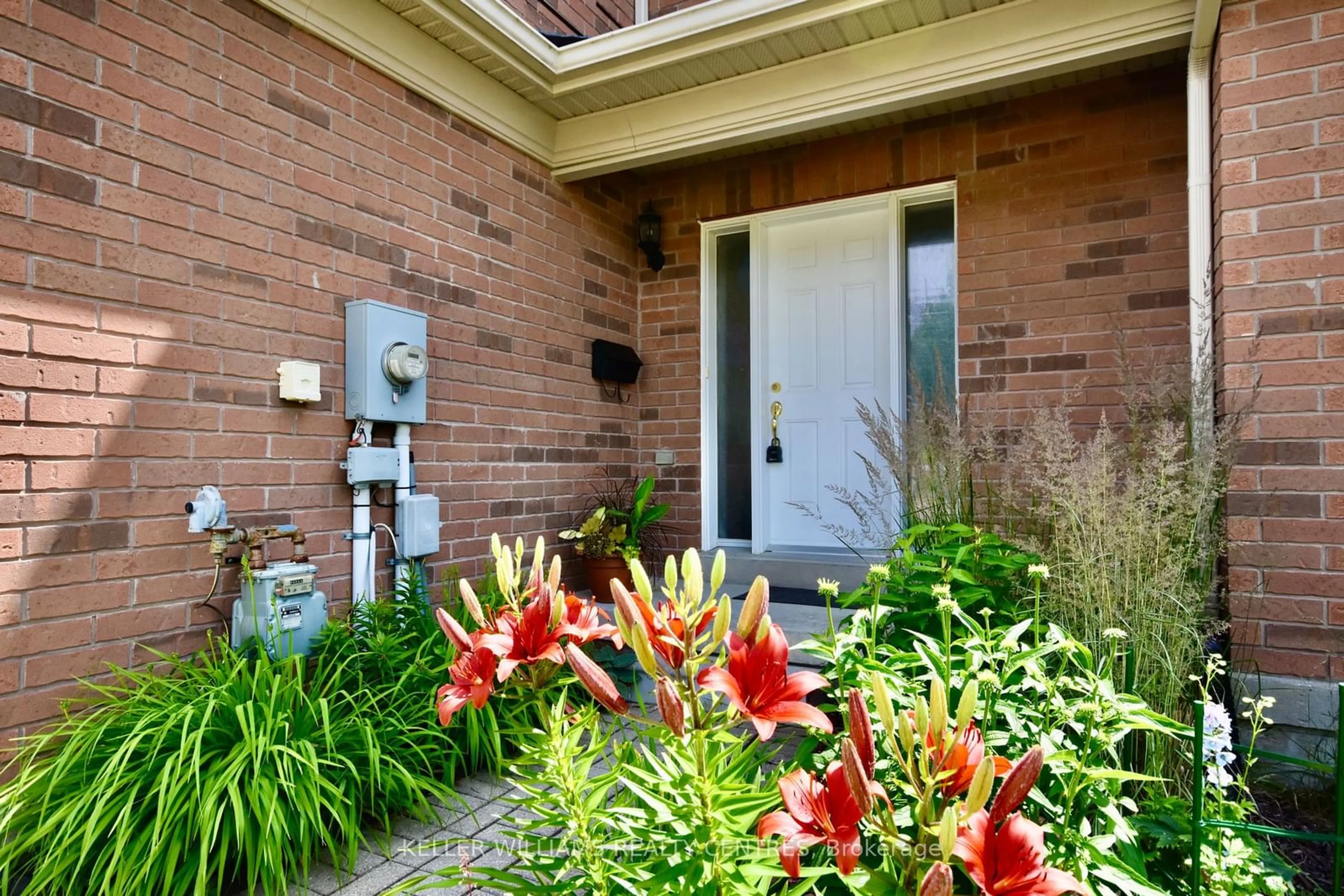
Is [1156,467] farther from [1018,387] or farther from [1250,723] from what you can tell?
[1018,387]

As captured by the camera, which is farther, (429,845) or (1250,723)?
(1250,723)

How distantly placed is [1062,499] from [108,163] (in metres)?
3.00

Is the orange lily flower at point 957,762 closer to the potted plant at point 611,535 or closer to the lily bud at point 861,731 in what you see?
the lily bud at point 861,731

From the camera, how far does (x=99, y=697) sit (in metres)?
2.16

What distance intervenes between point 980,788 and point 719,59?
352 cm

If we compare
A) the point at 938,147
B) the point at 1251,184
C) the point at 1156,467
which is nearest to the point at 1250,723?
the point at 1156,467

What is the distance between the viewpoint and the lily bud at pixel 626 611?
0.75m

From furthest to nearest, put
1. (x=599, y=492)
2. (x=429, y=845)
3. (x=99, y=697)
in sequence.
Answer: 1. (x=599, y=492)
2. (x=99, y=697)
3. (x=429, y=845)

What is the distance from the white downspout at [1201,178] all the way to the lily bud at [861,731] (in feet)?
8.67

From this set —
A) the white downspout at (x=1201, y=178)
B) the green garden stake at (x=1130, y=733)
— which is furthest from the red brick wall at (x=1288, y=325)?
the green garden stake at (x=1130, y=733)

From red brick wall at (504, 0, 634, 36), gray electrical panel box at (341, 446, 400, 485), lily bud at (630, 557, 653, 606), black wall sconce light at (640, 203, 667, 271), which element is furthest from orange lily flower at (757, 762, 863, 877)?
black wall sconce light at (640, 203, 667, 271)

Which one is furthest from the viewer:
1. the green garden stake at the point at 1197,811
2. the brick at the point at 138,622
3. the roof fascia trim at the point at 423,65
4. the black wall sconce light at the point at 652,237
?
the black wall sconce light at the point at 652,237

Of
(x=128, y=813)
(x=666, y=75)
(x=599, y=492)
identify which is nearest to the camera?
(x=128, y=813)

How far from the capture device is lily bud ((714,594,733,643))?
0.72 metres
